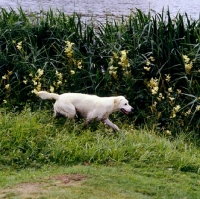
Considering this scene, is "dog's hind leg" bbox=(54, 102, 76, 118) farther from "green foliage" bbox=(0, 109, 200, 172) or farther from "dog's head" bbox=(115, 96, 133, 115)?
"dog's head" bbox=(115, 96, 133, 115)

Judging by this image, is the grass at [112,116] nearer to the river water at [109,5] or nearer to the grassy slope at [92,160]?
the grassy slope at [92,160]

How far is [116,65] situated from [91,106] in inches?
57.6

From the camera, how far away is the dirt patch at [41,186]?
4.69 meters

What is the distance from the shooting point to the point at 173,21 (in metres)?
8.70

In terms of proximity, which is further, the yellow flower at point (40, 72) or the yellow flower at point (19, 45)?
the yellow flower at point (19, 45)

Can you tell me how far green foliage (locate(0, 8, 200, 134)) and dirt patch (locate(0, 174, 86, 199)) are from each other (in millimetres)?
2362

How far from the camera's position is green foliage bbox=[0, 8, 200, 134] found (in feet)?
24.9

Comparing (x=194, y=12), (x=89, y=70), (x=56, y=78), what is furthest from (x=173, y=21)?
(x=194, y=12)

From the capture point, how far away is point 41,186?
4.96 metres

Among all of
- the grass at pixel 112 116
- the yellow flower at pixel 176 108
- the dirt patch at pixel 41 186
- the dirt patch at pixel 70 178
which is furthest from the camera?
the yellow flower at pixel 176 108

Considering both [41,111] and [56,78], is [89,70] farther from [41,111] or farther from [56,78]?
[41,111]

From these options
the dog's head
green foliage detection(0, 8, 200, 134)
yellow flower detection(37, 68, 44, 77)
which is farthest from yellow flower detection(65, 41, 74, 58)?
the dog's head

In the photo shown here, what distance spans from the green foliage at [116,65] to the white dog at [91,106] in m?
0.72

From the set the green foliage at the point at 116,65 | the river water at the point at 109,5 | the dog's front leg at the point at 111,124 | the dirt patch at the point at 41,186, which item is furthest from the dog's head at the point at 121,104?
the river water at the point at 109,5
